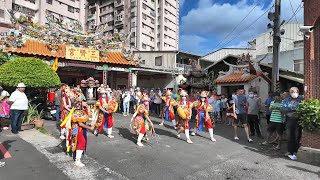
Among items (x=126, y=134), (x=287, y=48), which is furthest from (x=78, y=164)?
(x=287, y=48)

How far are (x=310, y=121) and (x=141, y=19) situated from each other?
47005 mm

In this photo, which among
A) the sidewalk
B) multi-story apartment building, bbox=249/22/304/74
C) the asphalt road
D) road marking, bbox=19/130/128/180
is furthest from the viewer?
multi-story apartment building, bbox=249/22/304/74

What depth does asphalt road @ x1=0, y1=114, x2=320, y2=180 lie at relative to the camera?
5.15m

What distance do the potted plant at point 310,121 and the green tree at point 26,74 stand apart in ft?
33.4

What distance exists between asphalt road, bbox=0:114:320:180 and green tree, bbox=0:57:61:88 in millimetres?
3210

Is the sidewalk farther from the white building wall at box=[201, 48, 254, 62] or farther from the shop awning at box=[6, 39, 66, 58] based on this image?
the white building wall at box=[201, 48, 254, 62]

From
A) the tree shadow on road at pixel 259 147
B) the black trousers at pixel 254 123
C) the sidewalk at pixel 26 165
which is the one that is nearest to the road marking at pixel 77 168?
the sidewalk at pixel 26 165

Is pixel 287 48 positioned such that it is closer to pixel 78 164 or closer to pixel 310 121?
pixel 310 121

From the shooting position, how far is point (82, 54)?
59.2 feet

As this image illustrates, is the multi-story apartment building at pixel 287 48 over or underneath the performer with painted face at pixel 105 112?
over

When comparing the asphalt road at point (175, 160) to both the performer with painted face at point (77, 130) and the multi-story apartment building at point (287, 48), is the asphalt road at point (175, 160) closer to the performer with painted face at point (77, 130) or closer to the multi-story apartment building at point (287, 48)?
the performer with painted face at point (77, 130)

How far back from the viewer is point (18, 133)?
864 centimetres

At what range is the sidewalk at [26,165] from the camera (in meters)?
4.78

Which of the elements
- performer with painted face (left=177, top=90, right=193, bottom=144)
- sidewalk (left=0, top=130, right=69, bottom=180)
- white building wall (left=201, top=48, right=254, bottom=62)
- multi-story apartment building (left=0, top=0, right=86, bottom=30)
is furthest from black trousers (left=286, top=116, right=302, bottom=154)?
multi-story apartment building (left=0, top=0, right=86, bottom=30)
